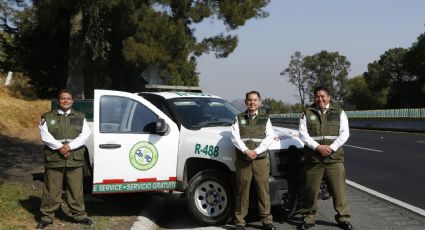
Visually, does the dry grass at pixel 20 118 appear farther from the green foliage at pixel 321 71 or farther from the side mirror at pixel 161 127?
the green foliage at pixel 321 71

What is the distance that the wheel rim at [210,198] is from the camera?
6.55 meters

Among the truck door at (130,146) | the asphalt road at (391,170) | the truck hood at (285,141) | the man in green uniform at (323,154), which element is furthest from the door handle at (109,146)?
the asphalt road at (391,170)

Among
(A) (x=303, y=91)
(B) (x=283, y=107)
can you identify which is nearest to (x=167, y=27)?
(A) (x=303, y=91)

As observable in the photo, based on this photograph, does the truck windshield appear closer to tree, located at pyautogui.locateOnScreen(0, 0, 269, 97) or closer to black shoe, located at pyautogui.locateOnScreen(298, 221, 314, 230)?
black shoe, located at pyautogui.locateOnScreen(298, 221, 314, 230)

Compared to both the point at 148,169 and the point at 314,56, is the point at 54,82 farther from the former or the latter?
the point at 314,56

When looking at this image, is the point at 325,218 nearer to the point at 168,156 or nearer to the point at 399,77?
the point at 168,156

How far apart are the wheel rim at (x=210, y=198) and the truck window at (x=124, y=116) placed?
3.33 ft

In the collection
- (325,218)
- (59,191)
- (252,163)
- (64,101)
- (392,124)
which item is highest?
(64,101)

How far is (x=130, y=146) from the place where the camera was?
6.59 m

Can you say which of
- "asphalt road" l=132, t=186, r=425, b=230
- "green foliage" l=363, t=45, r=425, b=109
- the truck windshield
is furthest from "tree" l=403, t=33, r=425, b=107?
the truck windshield

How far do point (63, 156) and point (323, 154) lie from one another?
3.13 meters

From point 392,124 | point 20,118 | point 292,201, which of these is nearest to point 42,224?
point 292,201

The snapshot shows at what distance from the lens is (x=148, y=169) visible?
6.61 m

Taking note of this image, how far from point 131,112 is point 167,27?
14478 millimetres
